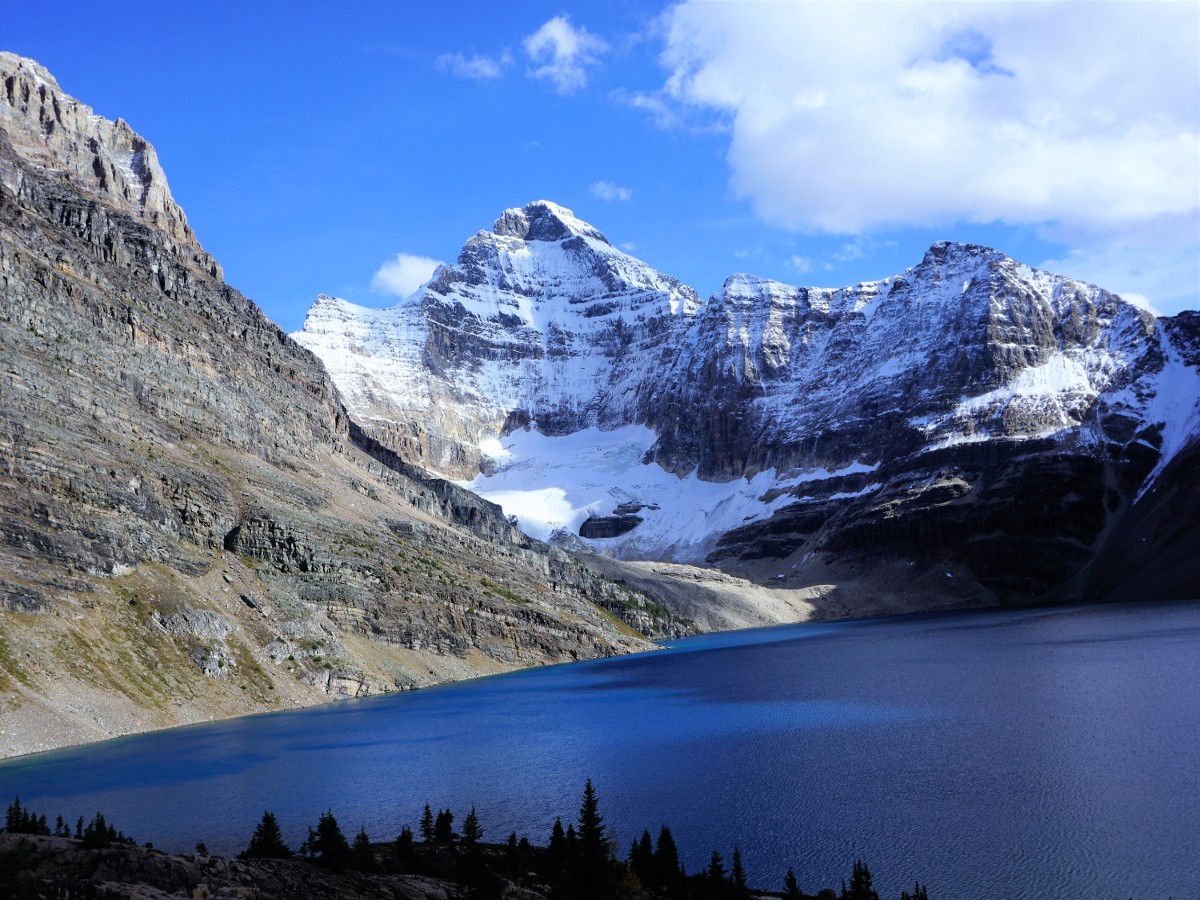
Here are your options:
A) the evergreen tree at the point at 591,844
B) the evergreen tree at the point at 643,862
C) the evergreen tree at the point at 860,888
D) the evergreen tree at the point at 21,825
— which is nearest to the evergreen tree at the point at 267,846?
the evergreen tree at the point at 21,825

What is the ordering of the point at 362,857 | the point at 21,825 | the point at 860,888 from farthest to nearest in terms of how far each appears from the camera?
the point at 21,825, the point at 362,857, the point at 860,888

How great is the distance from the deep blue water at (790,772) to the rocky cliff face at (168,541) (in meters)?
8.33

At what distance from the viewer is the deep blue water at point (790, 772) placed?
162ft

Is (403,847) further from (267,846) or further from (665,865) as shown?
(665,865)

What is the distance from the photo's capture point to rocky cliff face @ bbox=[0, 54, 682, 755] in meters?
99.9

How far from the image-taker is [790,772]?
68.7m

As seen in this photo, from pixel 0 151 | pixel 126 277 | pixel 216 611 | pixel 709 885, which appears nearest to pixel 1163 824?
pixel 709 885

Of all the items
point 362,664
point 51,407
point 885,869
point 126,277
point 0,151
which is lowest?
point 885,869

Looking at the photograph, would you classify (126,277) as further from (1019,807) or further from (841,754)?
(1019,807)

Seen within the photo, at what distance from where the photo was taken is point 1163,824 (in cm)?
5072

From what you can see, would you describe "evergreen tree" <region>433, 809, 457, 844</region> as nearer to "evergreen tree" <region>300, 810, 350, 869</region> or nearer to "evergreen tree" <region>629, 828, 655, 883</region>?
"evergreen tree" <region>300, 810, 350, 869</region>

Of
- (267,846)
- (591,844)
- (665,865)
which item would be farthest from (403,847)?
(665,865)

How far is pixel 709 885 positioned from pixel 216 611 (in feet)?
299

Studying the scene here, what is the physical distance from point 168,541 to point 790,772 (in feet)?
282
